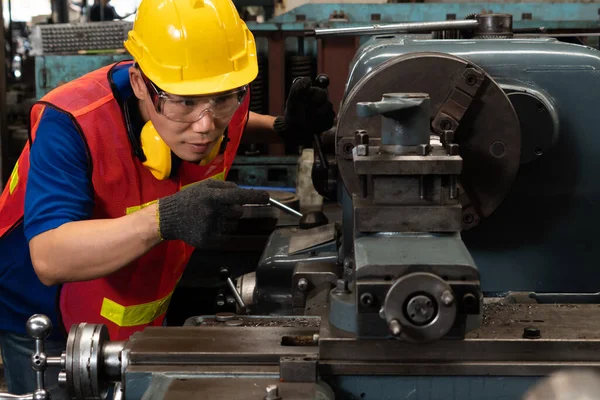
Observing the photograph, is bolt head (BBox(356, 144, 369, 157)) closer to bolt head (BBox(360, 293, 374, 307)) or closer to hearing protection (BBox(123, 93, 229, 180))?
bolt head (BBox(360, 293, 374, 307))

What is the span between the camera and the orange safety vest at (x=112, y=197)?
1527 millimetres

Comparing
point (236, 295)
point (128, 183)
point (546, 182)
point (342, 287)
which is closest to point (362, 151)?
point (342, 287)

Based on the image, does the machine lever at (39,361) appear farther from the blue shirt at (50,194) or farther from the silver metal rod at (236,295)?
the silver metal rod at (236,295)

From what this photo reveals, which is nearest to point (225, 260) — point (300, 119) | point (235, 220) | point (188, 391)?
point (300, 119)

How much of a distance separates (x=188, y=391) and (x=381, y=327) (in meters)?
0.24

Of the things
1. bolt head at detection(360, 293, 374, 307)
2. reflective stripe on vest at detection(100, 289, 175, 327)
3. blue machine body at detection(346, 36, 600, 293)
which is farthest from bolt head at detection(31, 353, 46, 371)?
blue machine body at detection(346, 36, 600, 293)

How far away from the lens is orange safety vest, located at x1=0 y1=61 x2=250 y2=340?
153cm

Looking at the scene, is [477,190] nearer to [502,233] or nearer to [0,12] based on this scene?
[502,233]

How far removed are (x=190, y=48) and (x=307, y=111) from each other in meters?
0.43

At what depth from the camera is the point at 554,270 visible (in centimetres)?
139

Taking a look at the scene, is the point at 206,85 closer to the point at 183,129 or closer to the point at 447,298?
the point at 183,129

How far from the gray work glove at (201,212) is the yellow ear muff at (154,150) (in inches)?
7.0

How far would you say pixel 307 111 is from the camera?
1.86 metres

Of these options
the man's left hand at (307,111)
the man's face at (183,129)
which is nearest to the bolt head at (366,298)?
the man's face at (183,129)
